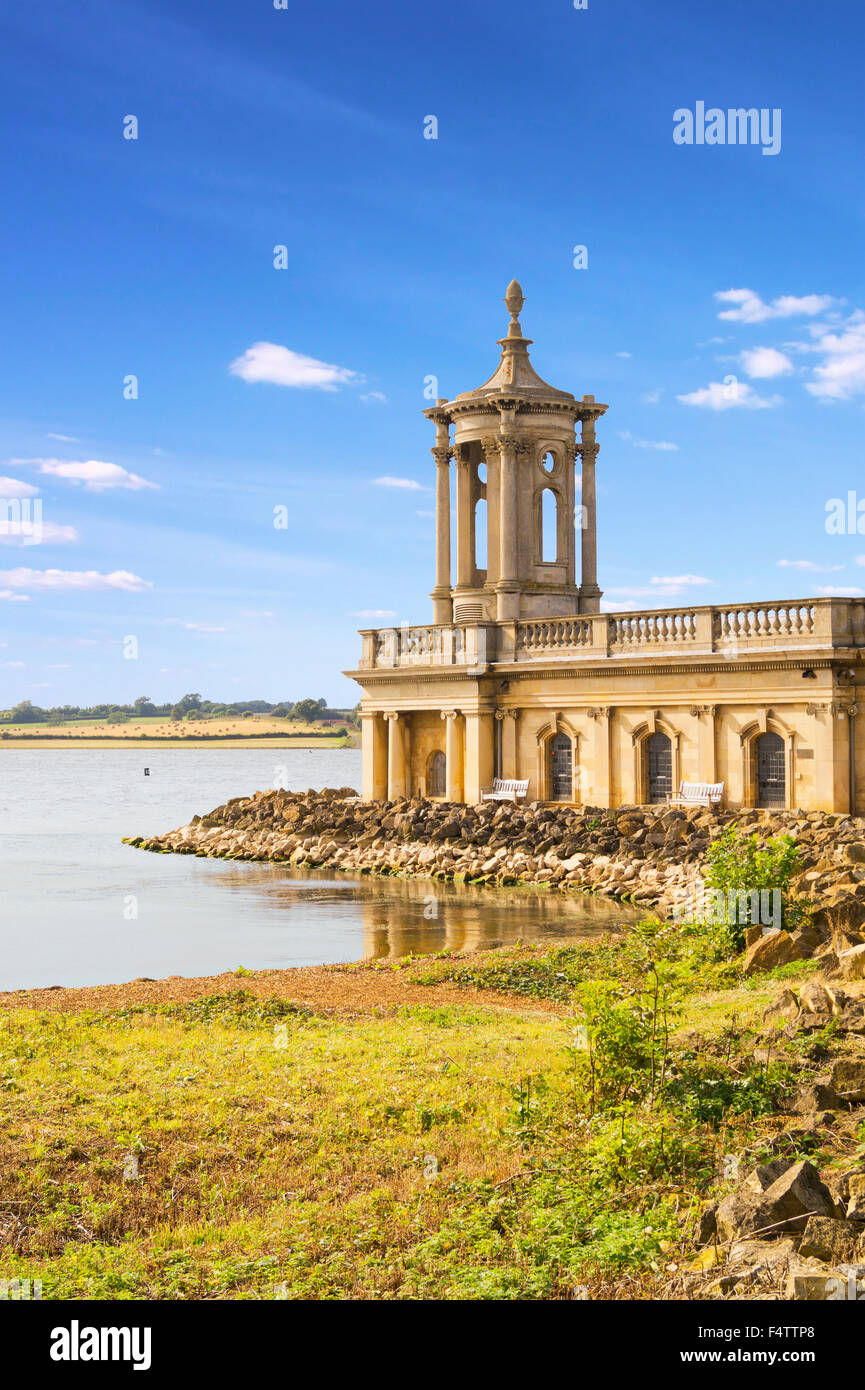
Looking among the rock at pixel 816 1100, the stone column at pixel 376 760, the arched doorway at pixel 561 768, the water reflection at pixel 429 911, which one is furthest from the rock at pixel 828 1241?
the stone column at pixel 376 760

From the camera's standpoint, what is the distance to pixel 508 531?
40656 mm

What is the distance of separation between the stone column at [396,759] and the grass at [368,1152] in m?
26.2

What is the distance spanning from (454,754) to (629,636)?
22.8 ft

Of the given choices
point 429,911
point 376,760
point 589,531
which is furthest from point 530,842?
point 589,531

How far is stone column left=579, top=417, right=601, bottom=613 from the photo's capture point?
42656mm

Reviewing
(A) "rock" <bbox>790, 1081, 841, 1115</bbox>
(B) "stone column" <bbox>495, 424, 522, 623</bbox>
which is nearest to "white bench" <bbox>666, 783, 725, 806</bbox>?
(B) "stone column" <bbox>495, 424, 522, 623</bbox>

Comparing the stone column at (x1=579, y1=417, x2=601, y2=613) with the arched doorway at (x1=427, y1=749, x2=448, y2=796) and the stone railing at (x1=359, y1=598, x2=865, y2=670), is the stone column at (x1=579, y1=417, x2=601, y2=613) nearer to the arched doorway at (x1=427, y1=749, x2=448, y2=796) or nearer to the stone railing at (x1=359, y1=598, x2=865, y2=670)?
the stone railing at (x1=359, y1=598, x2=865, y2=670)

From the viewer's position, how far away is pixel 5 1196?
9266 mm

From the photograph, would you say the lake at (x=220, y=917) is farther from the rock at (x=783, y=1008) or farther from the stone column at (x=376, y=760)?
the rock at (x=783, y=1008)

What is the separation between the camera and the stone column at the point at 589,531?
140 ft

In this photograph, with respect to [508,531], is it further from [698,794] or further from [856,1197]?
[856,1197]

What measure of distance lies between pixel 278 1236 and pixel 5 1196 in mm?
2202
